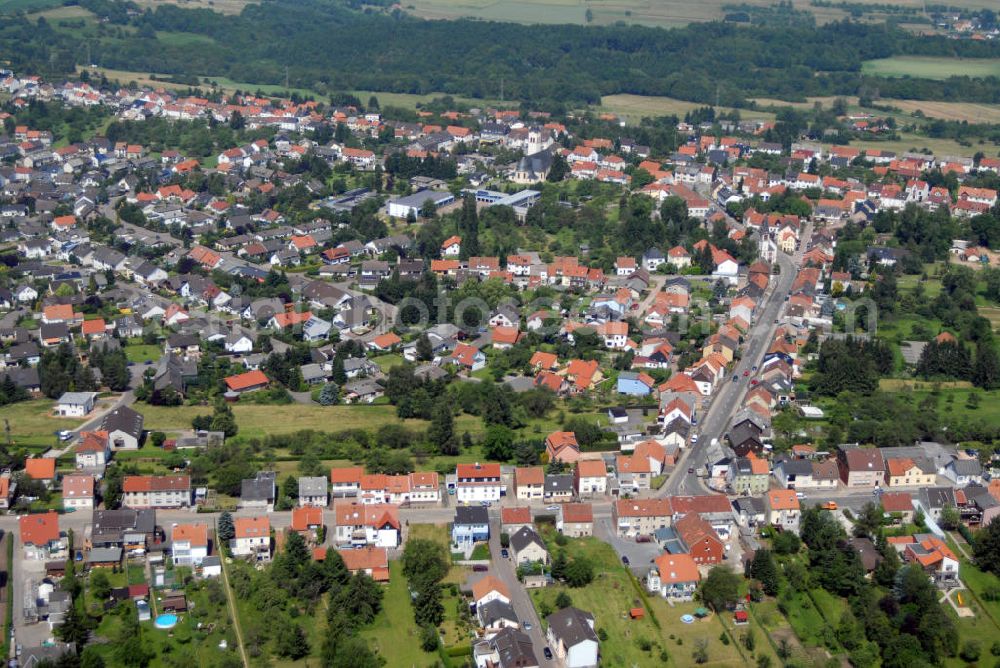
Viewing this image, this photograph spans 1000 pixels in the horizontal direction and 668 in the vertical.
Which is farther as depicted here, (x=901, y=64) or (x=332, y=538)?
(x=901, y=64)

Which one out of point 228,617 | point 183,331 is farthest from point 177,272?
point 228,617

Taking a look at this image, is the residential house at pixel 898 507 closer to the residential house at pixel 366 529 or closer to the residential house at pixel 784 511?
the residential house at pixel 784 511

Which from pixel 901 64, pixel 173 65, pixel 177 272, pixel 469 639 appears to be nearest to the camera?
pixel 469 639

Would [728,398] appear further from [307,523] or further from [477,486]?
[307,523]

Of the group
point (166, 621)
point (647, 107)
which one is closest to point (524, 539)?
point (166, 621)

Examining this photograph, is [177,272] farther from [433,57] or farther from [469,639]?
[433,57]

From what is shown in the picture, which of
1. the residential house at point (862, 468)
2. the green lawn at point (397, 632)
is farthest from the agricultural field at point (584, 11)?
the green lawn at point (397, 632)
